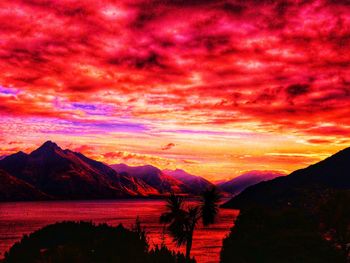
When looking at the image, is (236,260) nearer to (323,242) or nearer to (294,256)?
(294,256)

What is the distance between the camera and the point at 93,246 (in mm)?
41969

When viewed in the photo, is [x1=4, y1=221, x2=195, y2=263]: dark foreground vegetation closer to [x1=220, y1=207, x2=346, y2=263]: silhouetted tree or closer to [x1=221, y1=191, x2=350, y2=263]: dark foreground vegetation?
[x1=220, y1=207, x2=346, y2=263]: silhouetted tree

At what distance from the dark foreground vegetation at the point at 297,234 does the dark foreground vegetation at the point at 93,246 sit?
9.27 m

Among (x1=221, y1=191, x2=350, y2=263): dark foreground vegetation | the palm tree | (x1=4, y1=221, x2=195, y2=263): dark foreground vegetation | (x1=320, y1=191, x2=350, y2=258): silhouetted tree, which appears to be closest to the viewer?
(x1=4, y1=221, x2=195, y2=263): dark foreground vegetation

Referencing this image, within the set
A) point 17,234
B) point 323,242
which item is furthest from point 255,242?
point 17,234

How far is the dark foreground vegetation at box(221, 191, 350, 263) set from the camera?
42781 millimetres

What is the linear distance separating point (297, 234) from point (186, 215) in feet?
43.3

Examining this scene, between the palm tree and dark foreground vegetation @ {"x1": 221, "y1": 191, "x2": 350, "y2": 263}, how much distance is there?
292 inches

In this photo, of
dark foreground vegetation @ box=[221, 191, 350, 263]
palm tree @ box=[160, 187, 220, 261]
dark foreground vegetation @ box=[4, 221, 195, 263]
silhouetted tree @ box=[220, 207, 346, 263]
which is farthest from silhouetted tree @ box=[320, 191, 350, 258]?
dark foreground vegetation @ box=[4, 221, 195, 263]

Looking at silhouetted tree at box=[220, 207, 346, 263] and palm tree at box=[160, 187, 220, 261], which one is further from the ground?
palm tree at box=[160, 187, 220, 261]

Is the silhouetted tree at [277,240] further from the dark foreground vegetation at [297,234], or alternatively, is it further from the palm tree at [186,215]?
the palm tree at [186,215]

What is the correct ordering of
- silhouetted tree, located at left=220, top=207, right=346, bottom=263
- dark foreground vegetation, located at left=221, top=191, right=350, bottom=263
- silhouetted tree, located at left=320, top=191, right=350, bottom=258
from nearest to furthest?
1. silhouetted tree, located at left=220, top=207, right=346, bottom=263
2. dark foreground vegetation, located at left=221, top=191, right=350, bottom=263
3. silhouetted tree, located at left=320, top=191, right=350, bottom=258

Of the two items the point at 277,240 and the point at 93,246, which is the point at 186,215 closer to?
the point at 93,246

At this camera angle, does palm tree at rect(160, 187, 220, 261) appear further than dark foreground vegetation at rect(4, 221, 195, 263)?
Yes
